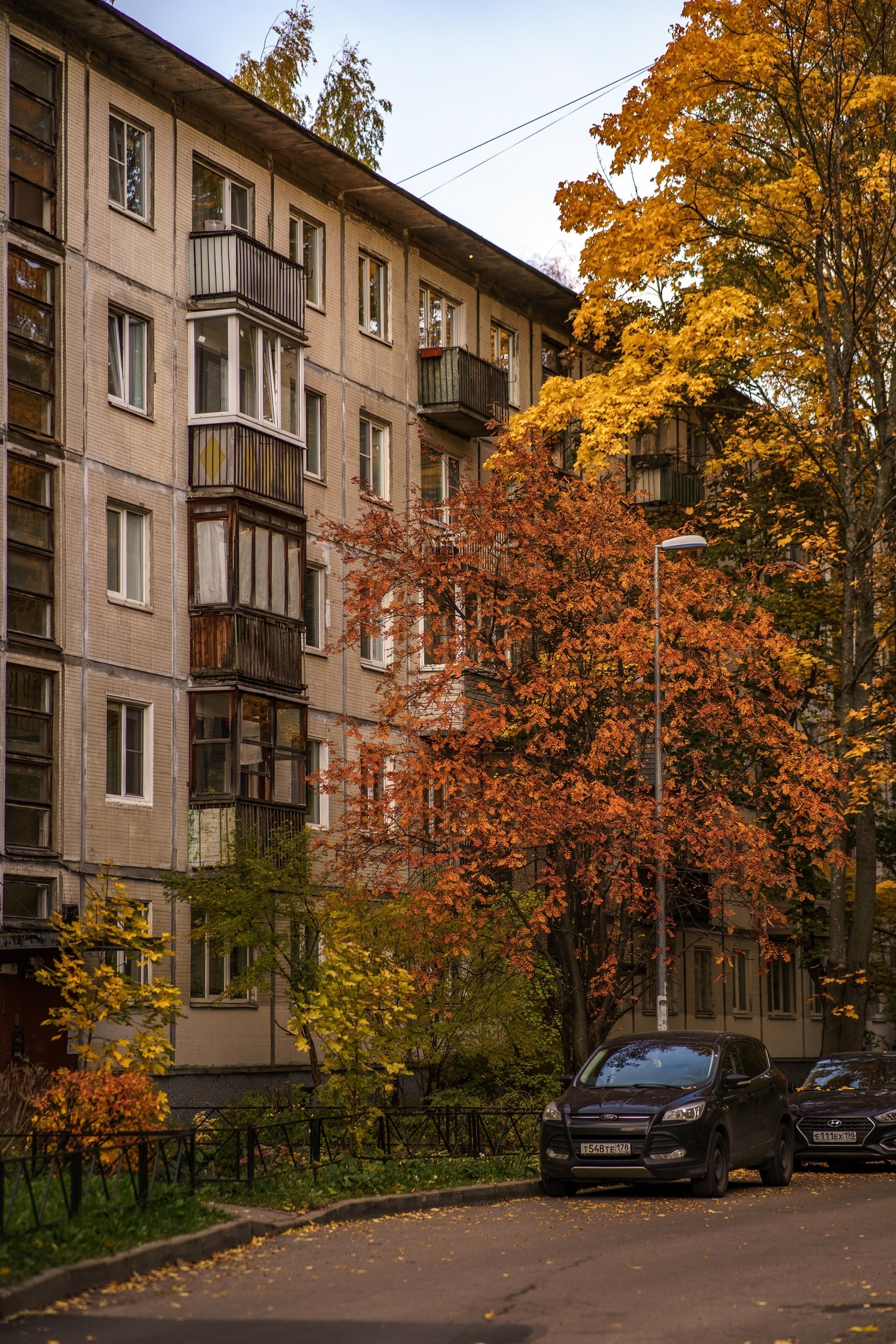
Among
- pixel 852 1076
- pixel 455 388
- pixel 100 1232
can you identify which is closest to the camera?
pixel 100 1232

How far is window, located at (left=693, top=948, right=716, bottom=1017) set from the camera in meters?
46.5

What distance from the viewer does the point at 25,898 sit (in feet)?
89.0

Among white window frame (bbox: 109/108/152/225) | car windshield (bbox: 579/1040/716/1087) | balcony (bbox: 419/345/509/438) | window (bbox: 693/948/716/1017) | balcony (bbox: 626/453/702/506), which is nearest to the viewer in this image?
car windshield (bbox: 579/1040/716/1087)

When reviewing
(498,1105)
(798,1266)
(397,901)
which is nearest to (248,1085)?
(498,1105)

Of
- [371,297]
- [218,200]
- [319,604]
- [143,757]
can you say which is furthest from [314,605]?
[218,200]

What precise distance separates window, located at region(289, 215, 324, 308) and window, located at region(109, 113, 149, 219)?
14.7ft

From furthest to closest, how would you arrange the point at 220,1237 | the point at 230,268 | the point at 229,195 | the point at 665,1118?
the point at 229,195 → the point at 230,268 → the point at 665,1118 → the point at 220,1237

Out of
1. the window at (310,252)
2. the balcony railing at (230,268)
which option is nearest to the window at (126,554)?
the balcony railing at (230,268)

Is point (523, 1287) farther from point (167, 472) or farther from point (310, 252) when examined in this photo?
point (310, 252)

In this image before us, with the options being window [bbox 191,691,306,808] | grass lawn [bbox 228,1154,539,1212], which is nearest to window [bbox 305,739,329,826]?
window [bbox 191,691,306,808]

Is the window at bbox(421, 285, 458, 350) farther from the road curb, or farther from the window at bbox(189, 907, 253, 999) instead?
the road curb

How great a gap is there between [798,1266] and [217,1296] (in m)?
4.13

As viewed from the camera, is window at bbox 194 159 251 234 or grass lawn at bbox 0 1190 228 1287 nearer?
grass lawn at bbox 0 1190 228 1287

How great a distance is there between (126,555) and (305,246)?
8.78 metres
